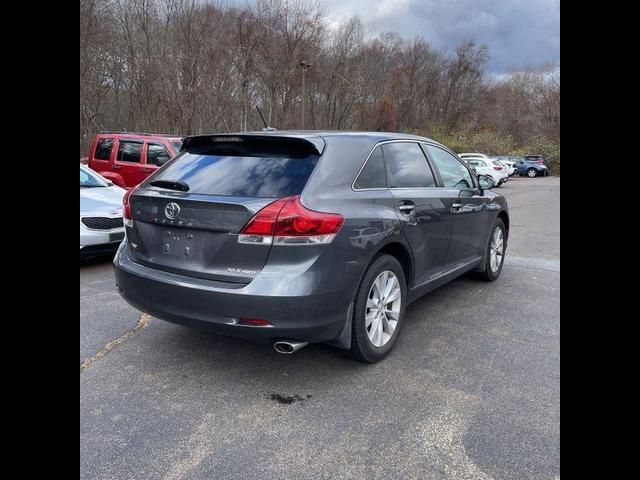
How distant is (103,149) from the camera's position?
1117cm

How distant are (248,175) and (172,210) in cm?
53

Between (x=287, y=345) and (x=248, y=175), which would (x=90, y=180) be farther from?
(x=287, y=345)

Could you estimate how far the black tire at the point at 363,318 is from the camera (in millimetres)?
3156

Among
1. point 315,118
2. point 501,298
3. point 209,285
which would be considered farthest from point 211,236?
point 315,118

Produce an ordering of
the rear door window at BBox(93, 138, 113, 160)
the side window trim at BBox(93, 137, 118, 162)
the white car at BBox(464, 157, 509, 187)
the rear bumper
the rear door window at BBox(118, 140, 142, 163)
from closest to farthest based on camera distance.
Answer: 1. the rear bumper
2. the rear door window at BBox(118, 140, 142, 163)
3. the side window trim at BBox(93, 137, 118, 162)
4. the rear door window at BBox(93, 138, 113, 160)
5. the white car at BBox(464, 157, 509, 187)

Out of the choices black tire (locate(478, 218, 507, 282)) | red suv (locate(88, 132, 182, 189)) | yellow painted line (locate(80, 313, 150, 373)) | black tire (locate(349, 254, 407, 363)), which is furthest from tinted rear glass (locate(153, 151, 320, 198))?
red suv (locate(88, 132, 182, 189))

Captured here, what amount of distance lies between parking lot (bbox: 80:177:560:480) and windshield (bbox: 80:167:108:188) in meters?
3.35

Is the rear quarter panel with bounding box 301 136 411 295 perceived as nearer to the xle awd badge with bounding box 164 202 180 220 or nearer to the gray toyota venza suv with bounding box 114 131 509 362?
the gray toyota venza suv with bounding box 114 131 509 362

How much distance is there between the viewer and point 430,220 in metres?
3.93

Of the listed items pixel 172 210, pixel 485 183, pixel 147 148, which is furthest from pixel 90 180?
pixel 485 183

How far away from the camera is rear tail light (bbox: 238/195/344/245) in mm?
2766
